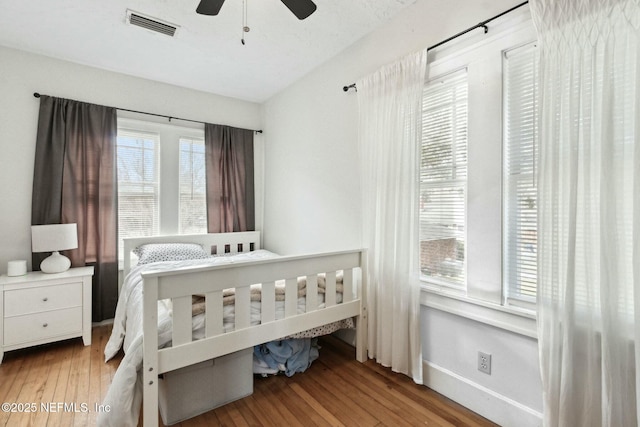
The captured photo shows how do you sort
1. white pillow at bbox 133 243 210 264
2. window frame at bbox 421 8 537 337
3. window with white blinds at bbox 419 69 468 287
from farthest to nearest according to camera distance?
white pillow at bbox 133 243 210 264, window with white blinds at bbox 419 69 468 287, window frame at bbox 421 8 537 337

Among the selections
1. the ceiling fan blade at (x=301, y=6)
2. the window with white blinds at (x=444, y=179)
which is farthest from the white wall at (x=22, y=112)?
the window with white blinds at (x=444, y=179)

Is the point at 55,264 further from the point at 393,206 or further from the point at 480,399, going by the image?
the point at 480,399

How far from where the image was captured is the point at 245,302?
1739mm

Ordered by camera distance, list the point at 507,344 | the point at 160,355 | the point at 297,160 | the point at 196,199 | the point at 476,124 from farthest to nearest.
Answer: the point at 196,199, the point at 297,160, the point at 476,124, the point at 507,344, the point at 160,355

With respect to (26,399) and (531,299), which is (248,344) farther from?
(531,299)

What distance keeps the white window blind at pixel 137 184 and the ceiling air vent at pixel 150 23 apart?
1.22 metres

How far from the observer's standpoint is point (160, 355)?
1479mm

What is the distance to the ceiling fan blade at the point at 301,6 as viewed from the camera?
4.91ft

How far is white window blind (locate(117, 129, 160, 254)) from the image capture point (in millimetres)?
3109

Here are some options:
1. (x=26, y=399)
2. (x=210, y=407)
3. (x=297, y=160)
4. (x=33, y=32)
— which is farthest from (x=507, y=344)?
(x=33, y=32)

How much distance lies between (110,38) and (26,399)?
8.60ft

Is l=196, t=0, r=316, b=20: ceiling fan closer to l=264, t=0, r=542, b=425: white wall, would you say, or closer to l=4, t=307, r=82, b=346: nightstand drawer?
l=264, t=0, r=542, b=425: white wall

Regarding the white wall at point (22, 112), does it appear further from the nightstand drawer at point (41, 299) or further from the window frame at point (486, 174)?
the window frame at point (486, 174)

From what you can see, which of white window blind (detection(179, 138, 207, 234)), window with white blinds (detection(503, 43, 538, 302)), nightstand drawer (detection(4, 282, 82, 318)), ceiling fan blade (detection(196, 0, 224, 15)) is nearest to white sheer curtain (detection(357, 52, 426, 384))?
window with white blinds (detection(503, 43, 538, 302))
